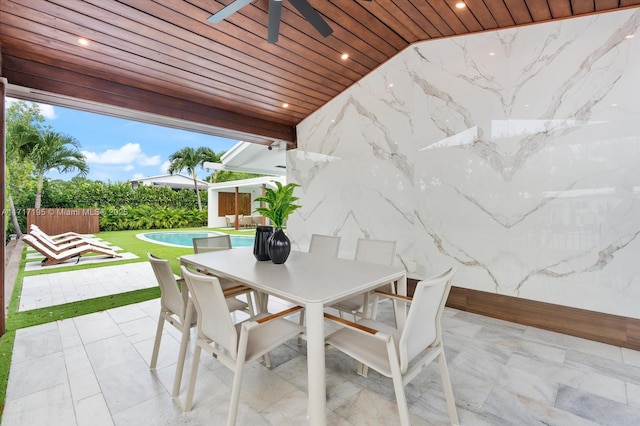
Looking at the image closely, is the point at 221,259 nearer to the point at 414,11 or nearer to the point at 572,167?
the point at 414,11

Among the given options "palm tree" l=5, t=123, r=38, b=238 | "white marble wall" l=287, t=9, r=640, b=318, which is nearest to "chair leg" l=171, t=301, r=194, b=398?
"white marble wall" l=287, t=9, r=640, b=318

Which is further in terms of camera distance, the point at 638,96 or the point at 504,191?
the point at 504,191

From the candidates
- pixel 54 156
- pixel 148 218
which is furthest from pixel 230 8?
pixel 148 218

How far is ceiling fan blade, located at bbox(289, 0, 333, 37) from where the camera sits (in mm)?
2142

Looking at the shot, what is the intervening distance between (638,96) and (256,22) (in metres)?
3.46

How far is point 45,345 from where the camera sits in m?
2.51

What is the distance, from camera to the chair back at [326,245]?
3.10m

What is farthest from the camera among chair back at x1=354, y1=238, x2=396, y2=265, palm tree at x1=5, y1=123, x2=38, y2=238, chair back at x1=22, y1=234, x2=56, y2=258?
palm tree at x1=5, y1=123, x2=38, y2=238

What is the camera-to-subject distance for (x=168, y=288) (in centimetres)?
208

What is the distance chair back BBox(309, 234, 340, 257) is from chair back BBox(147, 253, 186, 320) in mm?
1514

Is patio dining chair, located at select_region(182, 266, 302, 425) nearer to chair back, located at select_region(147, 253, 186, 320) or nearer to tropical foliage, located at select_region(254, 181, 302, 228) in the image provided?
chair back, located at select_region(147, 253, 186, 320)

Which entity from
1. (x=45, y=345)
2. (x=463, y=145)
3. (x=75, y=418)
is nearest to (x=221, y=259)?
(x=75, y=418)

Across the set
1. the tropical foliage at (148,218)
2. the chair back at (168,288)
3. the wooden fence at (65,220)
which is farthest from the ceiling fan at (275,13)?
the tropical foliage at (148,218)

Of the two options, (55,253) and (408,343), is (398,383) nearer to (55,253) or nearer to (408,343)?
(408,343)
